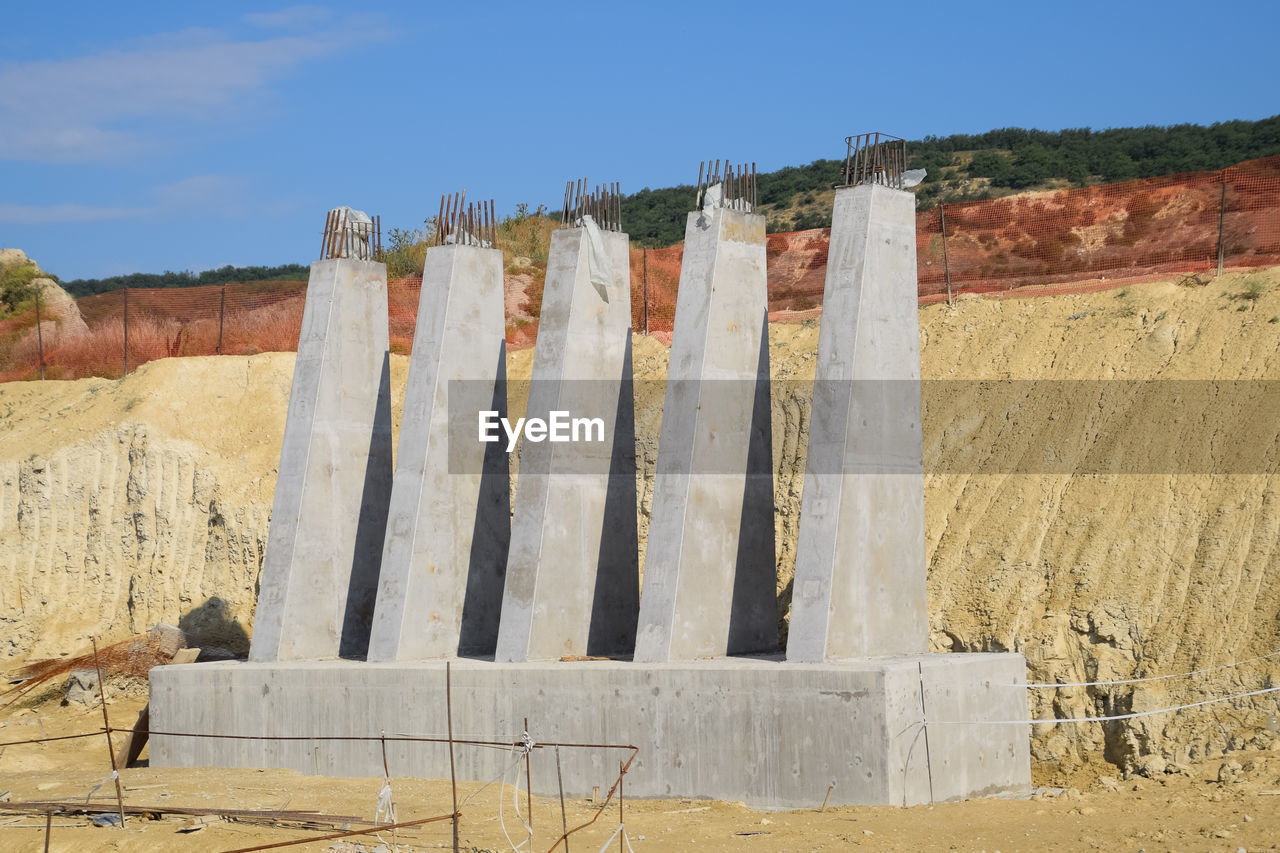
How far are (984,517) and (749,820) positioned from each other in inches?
257

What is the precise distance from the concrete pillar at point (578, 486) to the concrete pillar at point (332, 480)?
3564mm

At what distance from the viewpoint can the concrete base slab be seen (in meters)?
11.9

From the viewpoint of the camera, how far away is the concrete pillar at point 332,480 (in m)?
17.4

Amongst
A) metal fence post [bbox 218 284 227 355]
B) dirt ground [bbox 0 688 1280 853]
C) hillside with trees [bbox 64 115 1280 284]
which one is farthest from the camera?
hillside with trees [bbox 64 115 1280 284]

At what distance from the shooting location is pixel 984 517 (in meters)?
17.0

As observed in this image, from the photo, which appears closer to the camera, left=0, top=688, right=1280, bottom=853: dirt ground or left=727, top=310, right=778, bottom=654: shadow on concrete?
left=0, top=688, right=1280, bottom=853: dirt ground

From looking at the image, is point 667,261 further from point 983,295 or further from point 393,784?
point 393,784

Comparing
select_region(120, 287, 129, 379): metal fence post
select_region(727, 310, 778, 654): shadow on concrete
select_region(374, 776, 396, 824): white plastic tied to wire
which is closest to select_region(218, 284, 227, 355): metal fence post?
select_region(120, 287, 129, 379): metal fence post

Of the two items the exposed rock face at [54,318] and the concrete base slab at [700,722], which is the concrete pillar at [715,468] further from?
the exposed rock face at [54,318]

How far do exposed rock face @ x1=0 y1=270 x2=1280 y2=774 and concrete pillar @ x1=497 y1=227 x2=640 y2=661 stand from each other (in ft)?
10.9

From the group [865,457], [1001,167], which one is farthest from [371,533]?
[1001,167]

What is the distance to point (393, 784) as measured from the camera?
14.3 metres

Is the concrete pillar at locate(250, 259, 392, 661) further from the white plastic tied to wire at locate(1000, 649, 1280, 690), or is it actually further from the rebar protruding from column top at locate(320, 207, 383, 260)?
the white plastic tied to wire at locate(1000, 649, 1280, 690)

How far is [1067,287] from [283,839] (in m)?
14.8
